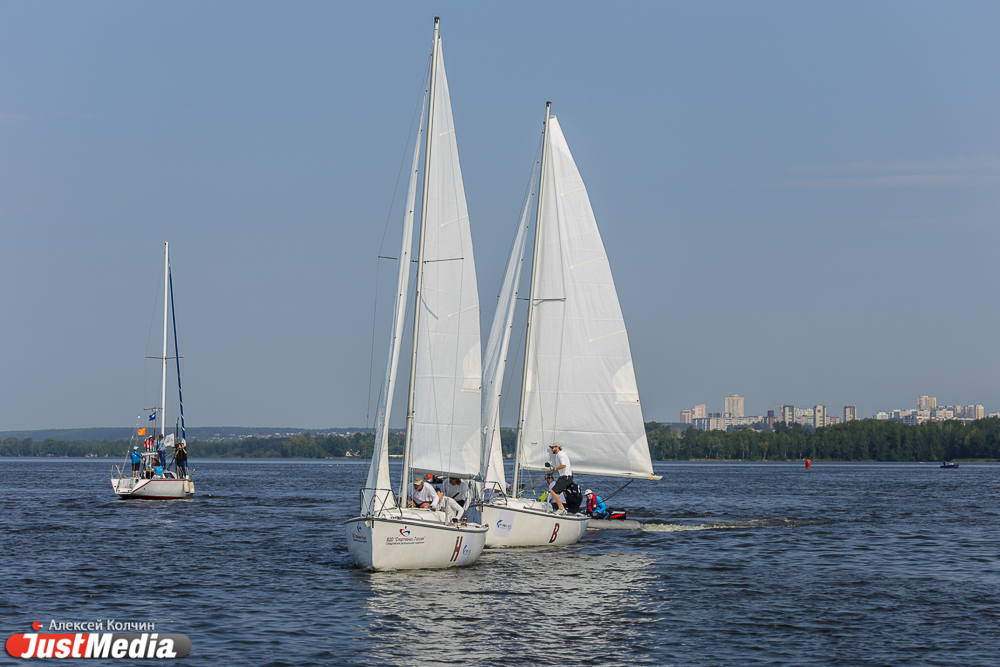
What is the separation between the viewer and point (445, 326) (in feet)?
79.9

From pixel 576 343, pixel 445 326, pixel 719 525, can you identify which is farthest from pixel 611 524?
pixel 445 326

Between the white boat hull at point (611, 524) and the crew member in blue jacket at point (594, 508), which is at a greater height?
the crew member in blue jacket at point (594, 508)

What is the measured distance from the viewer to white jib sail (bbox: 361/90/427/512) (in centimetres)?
2222

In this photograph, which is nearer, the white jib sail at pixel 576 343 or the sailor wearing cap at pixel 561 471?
the sailor wearing cap at pixel 561 471

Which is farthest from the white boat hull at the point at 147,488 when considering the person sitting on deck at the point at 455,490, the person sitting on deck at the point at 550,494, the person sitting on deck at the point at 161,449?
the person sitting on deck at the point at 455,490

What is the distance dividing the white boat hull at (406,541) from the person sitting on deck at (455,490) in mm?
2361

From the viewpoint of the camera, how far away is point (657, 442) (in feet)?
634

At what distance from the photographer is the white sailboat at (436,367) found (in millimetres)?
22531

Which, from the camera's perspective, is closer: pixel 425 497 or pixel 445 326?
pixel 425 497

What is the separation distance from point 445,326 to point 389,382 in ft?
7.47

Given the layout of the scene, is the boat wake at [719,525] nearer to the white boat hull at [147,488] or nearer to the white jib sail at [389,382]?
the white jib sail at [389,382]

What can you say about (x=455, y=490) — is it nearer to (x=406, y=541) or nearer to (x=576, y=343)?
(x=406, y=541)
